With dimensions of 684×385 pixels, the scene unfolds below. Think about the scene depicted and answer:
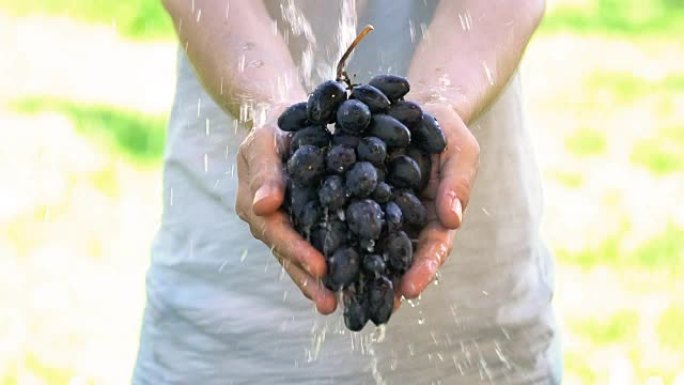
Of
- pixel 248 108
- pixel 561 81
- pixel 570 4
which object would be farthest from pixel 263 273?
pixel 570 4

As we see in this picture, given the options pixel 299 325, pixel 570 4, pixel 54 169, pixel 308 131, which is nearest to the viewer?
pixel 308 131

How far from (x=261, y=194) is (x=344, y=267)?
118 mm

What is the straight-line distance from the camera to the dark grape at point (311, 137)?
4.37 ft

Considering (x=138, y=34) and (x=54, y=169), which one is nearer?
(x=54, y=169)

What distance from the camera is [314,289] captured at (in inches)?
53.2

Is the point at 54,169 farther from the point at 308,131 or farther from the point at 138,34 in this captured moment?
the point at 308,131

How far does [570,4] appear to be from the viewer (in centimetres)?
669

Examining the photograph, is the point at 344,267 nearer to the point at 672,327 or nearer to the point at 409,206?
the point at 409,206

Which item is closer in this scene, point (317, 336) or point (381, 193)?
point (381, 193)

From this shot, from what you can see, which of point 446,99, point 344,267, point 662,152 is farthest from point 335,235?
point 662,152

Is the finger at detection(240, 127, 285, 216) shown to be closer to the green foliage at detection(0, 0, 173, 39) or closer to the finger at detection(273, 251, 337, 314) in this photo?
the finger at detection(273, 251, 337, 314)

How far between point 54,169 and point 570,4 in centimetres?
316

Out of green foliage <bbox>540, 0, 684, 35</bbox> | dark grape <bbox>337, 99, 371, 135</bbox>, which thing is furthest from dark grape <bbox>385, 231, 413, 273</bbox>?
green foliage <bbox>540, 0, 684, 35</bbox>

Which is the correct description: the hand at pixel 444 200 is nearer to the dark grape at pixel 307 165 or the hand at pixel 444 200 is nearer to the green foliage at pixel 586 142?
the dark grape at pixel 307 165
